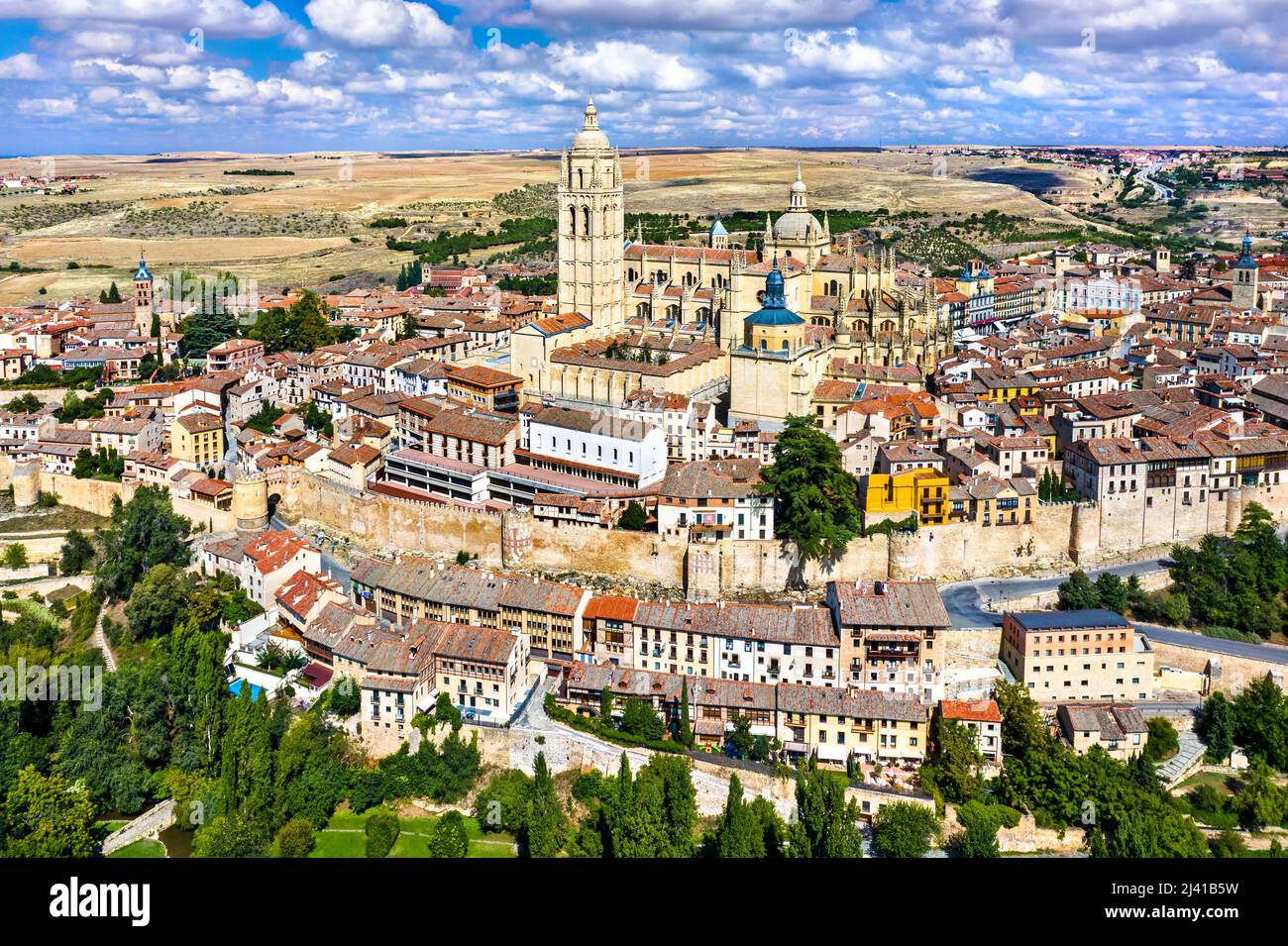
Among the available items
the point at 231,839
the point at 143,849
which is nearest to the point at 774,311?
the point at 231,839

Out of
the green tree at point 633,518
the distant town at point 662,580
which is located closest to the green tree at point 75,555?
the distant town at point 662,580

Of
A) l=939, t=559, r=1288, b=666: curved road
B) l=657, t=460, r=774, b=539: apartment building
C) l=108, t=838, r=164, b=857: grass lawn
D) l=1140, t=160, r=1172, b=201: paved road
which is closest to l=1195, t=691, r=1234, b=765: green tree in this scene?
l=939, t=559, r=1288, b=666: curved road

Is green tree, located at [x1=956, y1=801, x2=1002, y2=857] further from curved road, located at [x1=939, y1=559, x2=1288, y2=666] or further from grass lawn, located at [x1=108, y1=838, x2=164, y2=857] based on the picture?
grass lawn, located at [x1=108, y1=838, x2=164, y2=857]

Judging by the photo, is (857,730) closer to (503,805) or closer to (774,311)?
(503,805)

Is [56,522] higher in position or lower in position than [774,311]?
lower

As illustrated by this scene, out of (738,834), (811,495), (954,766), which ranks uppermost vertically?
(811,495)

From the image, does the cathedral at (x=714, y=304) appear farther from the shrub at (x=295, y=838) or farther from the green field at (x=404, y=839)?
the shrub at (x=295, y=838)

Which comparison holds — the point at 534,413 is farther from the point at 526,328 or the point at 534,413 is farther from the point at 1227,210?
the point at 1227,210
